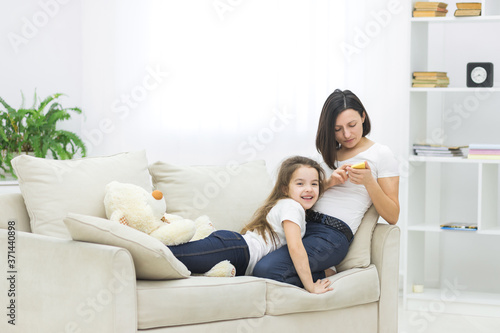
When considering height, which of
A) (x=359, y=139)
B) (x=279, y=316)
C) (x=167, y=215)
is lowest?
(x=279, y=316)

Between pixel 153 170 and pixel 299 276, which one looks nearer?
pixel 299 276

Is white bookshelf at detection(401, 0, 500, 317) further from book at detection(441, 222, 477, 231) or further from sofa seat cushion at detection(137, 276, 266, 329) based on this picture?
sofa seat cushion at detection(137, 276, 266, 329)

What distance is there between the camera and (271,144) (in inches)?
161

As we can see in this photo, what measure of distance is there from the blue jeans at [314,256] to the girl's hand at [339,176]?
18 cm

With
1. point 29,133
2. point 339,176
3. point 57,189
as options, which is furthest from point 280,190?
point 29,133

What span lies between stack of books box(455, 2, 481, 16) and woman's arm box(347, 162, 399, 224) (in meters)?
1.32

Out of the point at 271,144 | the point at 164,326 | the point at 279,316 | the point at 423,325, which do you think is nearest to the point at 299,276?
the point at 279,316

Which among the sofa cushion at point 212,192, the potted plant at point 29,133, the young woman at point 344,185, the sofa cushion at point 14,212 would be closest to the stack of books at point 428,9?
the young woman at point 344,185

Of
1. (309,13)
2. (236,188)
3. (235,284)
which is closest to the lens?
(235,284)

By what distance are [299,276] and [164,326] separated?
576mm

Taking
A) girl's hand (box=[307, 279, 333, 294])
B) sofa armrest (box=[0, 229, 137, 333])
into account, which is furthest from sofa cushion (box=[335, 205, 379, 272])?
sofa armrest (box=[0, 229, 137, 333])

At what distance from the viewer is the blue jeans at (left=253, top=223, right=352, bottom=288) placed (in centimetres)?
242

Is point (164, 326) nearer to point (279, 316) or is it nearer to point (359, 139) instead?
point (279, 316)

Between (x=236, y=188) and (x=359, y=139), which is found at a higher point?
(x=359, y=139)
